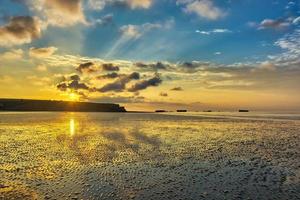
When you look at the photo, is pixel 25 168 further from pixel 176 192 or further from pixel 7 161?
pixel 176 192

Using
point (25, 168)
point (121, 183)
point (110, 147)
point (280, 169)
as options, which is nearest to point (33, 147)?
point (110, 147)

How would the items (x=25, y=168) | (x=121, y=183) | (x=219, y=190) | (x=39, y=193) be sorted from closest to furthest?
(x=39, y=193) → (x=219, y=190) → (x=121, y=183) → (x=25, y=168)

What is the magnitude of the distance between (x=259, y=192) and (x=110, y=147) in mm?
16243

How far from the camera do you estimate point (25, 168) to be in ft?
62.0

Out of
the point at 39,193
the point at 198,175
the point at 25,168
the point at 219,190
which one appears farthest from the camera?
the point at 25,168

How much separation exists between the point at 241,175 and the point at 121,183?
673 cm

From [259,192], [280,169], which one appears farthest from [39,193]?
[280,169]

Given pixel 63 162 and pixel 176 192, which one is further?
pixel 63 162

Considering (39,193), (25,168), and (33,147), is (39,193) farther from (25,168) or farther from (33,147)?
(33,147)

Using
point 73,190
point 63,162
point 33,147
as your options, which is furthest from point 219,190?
point 33,147

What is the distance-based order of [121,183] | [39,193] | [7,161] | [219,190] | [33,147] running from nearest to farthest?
[39,193] → [219,190] → [121,183] → [7,161] → [33,147]

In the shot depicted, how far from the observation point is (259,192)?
14.4 meters

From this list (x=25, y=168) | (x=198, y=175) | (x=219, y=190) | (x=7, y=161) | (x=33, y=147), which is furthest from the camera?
(x=33, y=147)

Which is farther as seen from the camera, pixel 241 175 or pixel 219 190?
pixel 241 175
